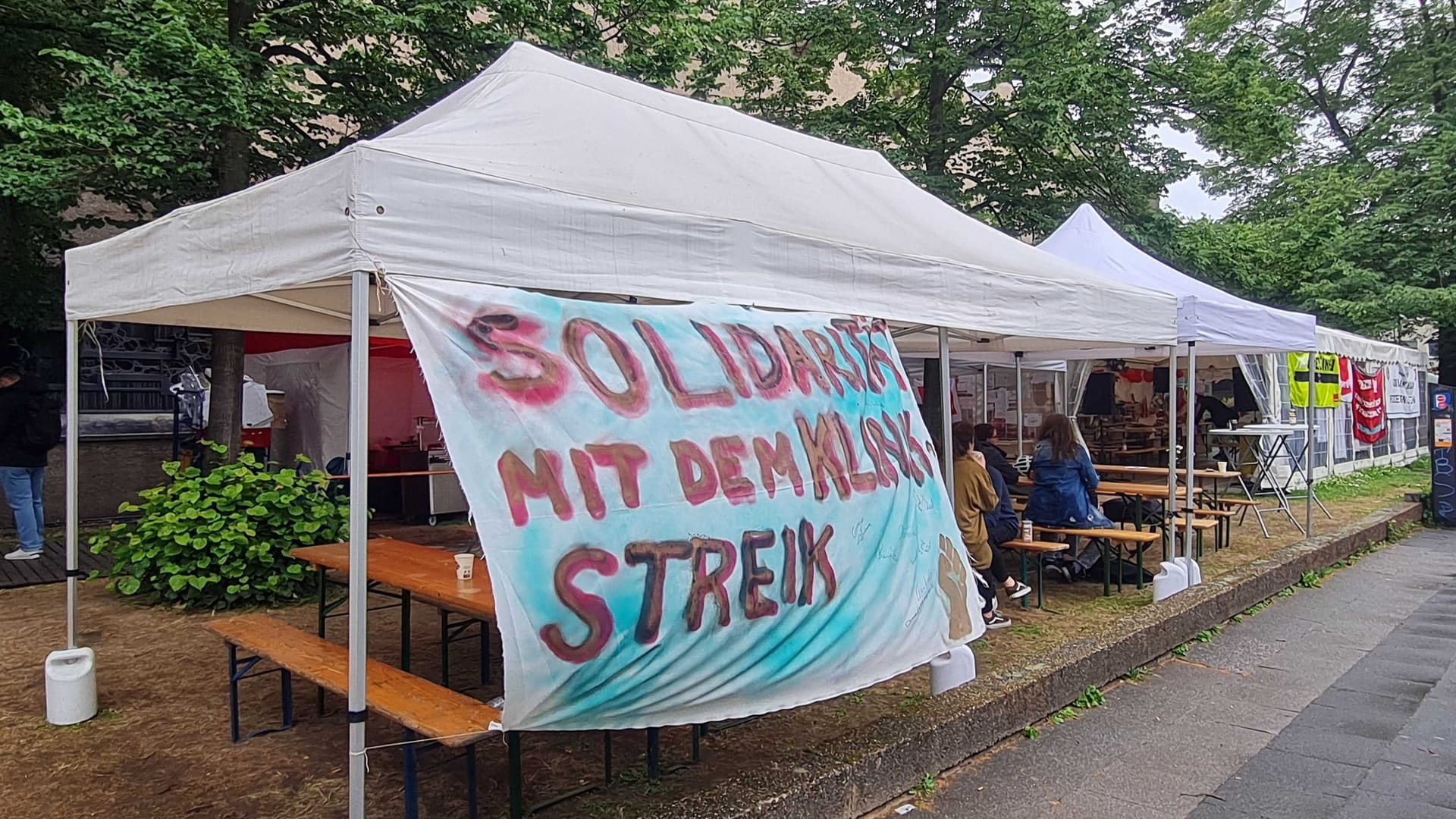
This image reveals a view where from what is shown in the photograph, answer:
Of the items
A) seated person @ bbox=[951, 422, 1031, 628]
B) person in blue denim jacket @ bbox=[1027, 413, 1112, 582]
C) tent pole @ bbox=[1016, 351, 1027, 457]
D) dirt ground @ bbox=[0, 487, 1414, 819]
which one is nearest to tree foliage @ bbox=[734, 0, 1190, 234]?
tent pole @ bbox=[1016, 351, 1027, 457]

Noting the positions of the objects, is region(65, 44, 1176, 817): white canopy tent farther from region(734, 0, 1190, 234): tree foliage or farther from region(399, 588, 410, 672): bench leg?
region(734, 0, 1190, 234): tree foliage

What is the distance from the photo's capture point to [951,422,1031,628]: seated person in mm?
5934

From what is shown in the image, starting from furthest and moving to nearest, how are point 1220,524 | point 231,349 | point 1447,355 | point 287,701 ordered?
point 1447,355 < point 1220,524 < point 231,349 < point 287,701

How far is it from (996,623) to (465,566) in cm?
361

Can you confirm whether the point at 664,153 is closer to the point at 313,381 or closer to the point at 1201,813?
the point at 1201,813

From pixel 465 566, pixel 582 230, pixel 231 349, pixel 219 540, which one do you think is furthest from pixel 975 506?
pixel 231 349

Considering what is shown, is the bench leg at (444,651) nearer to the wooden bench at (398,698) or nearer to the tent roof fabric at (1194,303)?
the wooden bench at (398,698)

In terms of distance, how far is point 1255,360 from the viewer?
12.9 meters

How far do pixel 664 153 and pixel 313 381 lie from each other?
27.1 feet

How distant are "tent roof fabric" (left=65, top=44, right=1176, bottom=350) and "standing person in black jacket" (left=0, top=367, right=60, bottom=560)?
423cm

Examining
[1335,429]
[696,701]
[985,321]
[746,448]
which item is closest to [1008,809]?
[696,701]

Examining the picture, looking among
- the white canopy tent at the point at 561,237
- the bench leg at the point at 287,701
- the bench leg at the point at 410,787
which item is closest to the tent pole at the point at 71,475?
the white canopy tent at the point at 561,237

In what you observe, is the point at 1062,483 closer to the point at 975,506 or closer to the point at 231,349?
the point at 975,506

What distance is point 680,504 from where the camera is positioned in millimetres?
3055
